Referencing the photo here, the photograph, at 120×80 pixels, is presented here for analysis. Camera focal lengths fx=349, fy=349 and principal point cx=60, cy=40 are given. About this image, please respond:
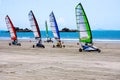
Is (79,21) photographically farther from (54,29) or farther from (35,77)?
(35,77)

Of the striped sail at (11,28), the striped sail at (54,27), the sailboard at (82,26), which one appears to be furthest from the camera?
the striped sail at (11,28)

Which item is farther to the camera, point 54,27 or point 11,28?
point 11,28

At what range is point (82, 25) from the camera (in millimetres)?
33031

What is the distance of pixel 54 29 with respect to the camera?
147ft

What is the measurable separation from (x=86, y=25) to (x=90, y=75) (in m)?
19.0

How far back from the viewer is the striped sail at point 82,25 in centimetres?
3291

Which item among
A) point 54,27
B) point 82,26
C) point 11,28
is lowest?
point 82,26

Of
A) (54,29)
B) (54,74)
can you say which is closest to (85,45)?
(54,29)

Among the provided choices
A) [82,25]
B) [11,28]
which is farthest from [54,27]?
[82,25]

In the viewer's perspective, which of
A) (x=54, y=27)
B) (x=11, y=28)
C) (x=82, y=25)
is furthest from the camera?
(x=11, y=28)

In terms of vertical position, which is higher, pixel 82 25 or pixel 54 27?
pixel 54 27

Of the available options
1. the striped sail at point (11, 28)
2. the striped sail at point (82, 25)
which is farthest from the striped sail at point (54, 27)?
the striped sail at point (82, 25)

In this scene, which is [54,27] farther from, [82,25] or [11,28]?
[82,25]

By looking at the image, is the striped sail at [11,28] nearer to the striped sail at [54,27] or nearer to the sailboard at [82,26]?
the striped sail at [54,27]
